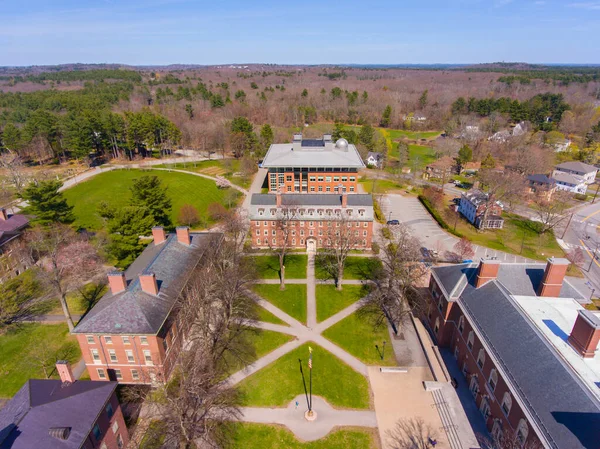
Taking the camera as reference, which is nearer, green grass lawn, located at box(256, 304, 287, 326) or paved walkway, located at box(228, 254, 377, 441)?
paved walkway, located at box(228, 254, 377, 441)

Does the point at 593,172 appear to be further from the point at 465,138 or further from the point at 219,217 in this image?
the point at 219,217

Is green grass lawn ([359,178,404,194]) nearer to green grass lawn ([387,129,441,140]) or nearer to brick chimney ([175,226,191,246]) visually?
brick chimney ([175,226,191,246])

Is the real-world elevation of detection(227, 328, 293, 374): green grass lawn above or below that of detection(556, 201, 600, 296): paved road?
above

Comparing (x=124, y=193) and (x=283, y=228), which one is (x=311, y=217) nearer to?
(x=283, y=228)

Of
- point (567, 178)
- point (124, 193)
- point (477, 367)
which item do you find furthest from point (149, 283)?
point (567, 178)

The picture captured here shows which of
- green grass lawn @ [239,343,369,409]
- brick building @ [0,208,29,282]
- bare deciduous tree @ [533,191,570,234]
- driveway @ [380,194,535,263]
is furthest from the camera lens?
bare deciduous tree @ [533,191,570,234]

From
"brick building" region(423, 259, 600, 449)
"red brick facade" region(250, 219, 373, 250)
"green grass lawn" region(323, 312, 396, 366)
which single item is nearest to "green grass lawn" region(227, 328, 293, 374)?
"green grass lawn" region(323, 312, 396, 366)

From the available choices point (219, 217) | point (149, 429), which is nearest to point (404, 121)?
point (219, 217)
